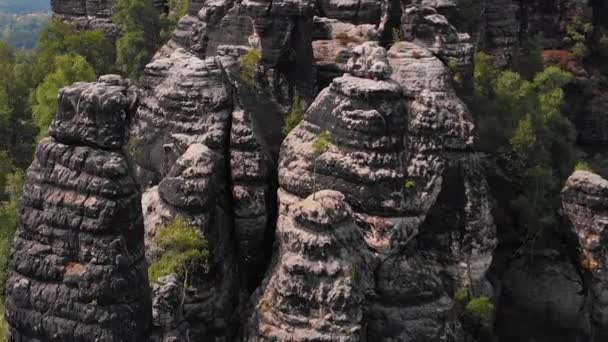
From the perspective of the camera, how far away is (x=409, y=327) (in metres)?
20.9

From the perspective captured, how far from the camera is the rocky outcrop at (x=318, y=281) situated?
58.6ft

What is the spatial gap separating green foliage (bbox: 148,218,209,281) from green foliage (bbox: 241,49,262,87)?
10.0m

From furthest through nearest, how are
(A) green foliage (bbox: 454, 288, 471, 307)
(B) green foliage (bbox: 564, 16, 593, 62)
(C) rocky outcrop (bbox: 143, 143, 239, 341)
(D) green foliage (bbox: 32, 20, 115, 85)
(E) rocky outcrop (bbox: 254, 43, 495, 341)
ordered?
(B) green foliage (bbox: 564, 16, 593, 62) < (D) green foliage (bbox: 32, 20, 115, 85) < (A) green foliage (bbox: 454, 288, 471, 307) < (E) rocky outcrop (bbox: 254, 43, 495, 341) < (C) rocky outcrop (bbox: 143, 143, 239, 341)

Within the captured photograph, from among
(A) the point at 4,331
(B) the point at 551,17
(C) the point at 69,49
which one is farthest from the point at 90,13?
(A) the point at 4,331

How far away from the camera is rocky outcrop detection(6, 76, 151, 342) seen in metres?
15.0

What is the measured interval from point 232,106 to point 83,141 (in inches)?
317

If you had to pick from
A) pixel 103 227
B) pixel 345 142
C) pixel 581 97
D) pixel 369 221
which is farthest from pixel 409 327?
pixel 581 97

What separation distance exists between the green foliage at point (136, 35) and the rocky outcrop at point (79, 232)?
1019 inches

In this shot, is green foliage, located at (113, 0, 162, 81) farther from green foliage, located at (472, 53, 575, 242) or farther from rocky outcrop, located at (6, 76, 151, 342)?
rocky outcrop, located at (6, 76, 151, 342)

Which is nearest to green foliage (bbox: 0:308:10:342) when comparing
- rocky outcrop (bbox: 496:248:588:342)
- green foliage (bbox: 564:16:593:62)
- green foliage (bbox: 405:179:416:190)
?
green foliage (bbox: 405:179:416:190)

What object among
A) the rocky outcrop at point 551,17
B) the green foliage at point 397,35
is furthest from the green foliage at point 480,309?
the rocky outcrop at point 551,17

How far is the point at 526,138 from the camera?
30.4 meters

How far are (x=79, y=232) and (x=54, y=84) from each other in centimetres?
2100

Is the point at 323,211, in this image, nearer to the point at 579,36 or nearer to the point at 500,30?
the point at 500,30
